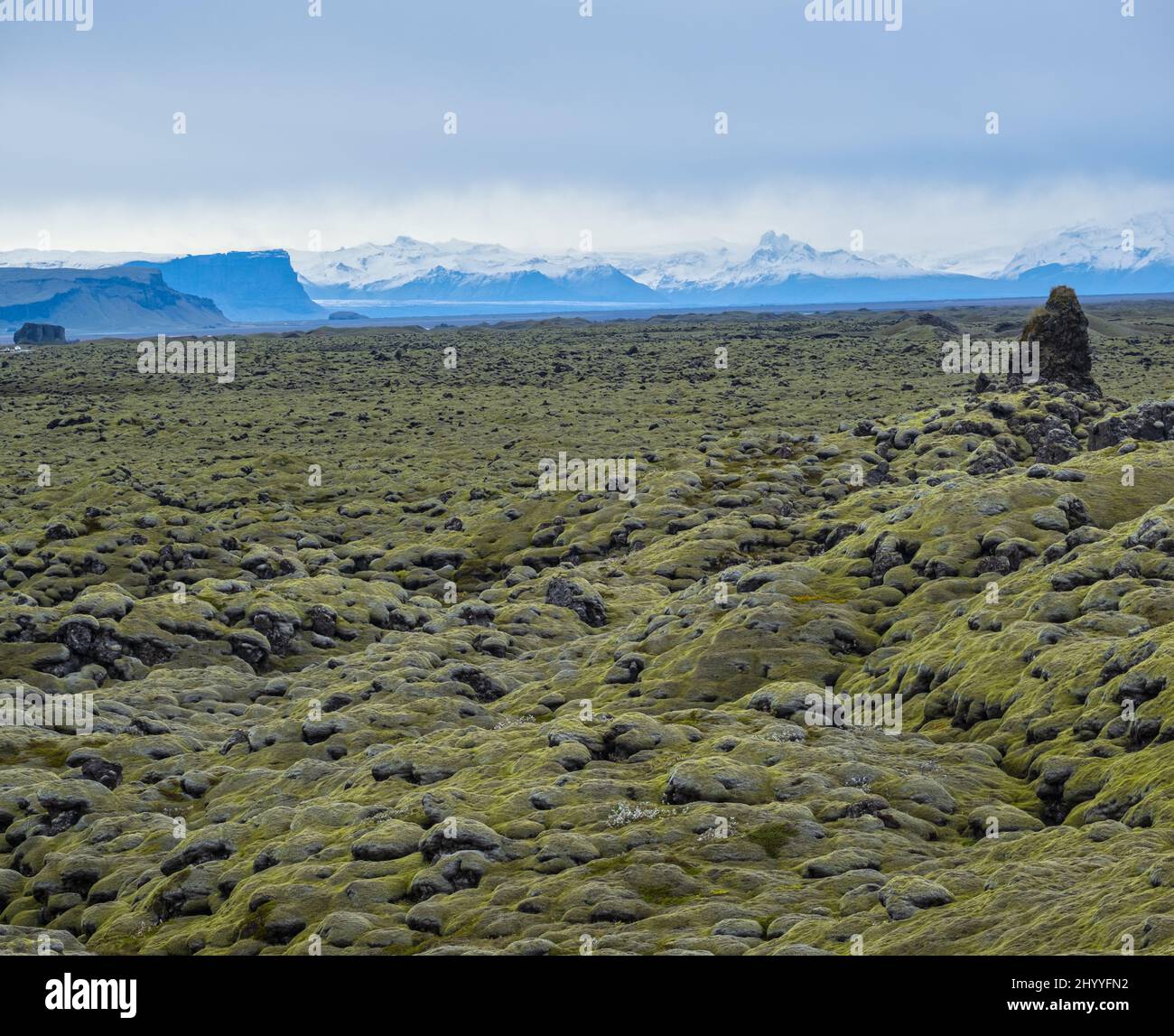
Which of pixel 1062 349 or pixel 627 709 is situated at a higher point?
pixel 1062 349

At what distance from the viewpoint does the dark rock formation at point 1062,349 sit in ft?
269

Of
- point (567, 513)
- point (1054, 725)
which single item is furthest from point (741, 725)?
point (567, 513)

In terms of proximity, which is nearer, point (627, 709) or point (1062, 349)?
point (627, 709)

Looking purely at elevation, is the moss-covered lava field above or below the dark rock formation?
below

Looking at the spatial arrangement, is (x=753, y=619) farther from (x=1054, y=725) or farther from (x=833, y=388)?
(x=833, y=388)

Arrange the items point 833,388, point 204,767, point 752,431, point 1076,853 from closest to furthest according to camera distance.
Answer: point 1076,853 < point 204,767 < point 752,431 < point 833,388

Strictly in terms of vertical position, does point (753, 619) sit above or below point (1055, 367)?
below

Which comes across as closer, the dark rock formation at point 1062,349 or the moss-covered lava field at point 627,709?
the moss-covered lava field at point 627,709

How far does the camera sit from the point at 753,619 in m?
43.6

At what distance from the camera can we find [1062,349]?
8281cm

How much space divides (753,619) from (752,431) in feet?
213

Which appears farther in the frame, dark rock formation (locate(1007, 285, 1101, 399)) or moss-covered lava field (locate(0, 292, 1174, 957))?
dark rock formation (locate(1007, 285, 1101, 399))

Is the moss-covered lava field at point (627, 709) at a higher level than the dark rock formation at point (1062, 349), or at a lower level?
lower

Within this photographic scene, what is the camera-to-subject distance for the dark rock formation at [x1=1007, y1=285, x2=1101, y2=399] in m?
81.9
